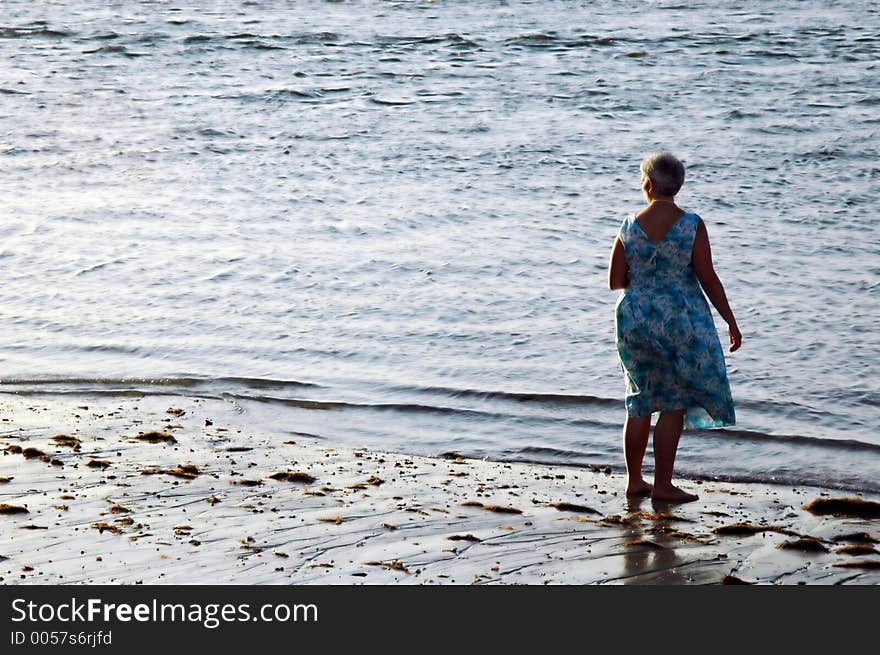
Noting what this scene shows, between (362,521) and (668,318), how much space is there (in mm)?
1599

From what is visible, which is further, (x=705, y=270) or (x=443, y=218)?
(x=443, y=218)

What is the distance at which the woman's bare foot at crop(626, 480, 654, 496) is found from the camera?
544 centimetres

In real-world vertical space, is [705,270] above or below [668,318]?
above

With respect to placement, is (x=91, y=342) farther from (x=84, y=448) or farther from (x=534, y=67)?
(x=534, y=67)

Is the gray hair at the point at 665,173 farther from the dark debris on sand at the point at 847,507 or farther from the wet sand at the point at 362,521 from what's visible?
the dark debris on sand at the point at 847,507

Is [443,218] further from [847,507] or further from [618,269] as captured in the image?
[847,507]

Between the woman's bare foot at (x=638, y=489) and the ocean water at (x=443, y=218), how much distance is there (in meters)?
0.70

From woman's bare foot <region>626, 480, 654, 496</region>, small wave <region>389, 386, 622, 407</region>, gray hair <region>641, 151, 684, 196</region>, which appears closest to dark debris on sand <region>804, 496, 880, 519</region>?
woman's bare foot <region>626, 480, 654, 496</region>

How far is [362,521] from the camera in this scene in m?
4.82

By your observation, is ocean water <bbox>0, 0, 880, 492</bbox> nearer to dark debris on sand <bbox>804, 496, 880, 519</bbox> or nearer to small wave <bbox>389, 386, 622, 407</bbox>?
small wave <bbox>389, 386, 622, 407</bbox>

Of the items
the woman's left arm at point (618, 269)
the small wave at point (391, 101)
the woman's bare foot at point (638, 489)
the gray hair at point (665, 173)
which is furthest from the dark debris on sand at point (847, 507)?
the small wave at point (391, 101)

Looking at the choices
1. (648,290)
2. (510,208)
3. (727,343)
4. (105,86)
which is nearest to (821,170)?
(510,208)

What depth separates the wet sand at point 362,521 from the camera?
421 centimetres

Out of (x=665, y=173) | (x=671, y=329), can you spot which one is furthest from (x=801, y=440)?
(x=665, y=173)
